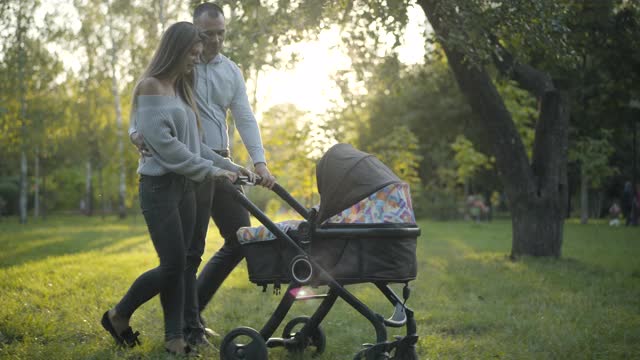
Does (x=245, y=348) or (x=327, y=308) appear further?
(x=327, y=308)

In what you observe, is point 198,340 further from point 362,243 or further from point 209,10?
point 209,10

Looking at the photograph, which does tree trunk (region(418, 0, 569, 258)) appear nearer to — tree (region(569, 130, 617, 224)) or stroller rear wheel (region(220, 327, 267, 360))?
stroller rear wheel (region(220, 327, 267, 360))

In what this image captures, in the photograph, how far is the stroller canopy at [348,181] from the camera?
424 centimetres

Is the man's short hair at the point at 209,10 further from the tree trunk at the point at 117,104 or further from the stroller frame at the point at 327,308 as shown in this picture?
the tree trunk at the point at 117,104

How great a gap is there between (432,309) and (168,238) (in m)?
3.33

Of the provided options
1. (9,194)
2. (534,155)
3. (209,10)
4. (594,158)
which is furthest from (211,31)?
(9,194)

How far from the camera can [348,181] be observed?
4273 mm

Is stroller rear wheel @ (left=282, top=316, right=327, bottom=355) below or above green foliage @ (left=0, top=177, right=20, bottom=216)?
below

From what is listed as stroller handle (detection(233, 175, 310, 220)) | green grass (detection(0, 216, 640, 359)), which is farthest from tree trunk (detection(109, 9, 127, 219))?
stroller handle (detection(233, 175, 310, 220))

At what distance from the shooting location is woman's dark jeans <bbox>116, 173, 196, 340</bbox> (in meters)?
4.66

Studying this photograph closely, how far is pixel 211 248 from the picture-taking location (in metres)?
15.6

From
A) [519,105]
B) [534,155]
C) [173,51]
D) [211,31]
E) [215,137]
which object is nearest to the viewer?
[173,51]

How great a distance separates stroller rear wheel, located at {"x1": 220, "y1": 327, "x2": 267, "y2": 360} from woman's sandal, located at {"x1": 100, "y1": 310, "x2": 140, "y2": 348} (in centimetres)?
79

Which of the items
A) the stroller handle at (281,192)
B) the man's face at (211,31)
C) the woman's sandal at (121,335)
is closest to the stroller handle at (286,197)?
the stroller handle at (281,192)
